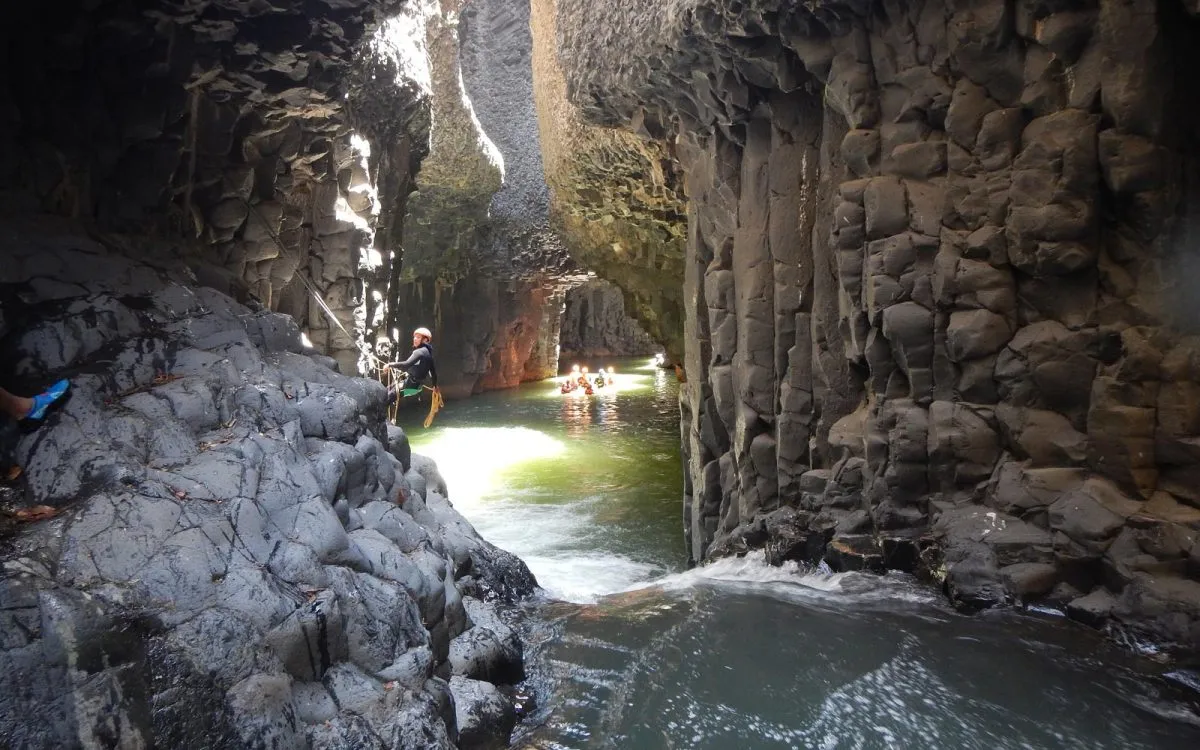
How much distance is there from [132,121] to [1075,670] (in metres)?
7.83

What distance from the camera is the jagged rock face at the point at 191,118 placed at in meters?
5.46

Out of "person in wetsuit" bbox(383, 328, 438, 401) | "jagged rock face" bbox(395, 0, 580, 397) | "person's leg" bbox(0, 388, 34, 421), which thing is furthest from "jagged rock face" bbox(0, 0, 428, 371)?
"jagged rock face" bbox(395, 0, 580, 397)

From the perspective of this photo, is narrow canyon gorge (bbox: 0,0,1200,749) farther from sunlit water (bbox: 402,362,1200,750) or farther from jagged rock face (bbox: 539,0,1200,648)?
sunlit water (bbox: 402,362,1200,750)

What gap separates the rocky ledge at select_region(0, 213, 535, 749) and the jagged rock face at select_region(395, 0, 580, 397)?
64.2 feet

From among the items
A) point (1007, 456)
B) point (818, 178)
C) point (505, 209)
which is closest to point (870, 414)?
point (1007, 456)

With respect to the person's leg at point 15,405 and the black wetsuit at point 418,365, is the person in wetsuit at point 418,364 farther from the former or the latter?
the person's leg at point 15,405

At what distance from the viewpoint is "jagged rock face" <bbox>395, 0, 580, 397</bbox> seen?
2589cm

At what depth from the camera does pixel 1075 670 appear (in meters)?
5.07

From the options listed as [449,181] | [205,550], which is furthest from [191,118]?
[449,181]

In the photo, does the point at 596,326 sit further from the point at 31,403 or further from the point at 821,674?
the point at 31,403

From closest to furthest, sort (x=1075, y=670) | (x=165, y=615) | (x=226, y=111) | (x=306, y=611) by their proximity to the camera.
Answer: (x=165, y=615) → (x=306, y=611) → (x=1075, y=670) → (x=226, y=111)

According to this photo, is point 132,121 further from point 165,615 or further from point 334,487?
point 165,615

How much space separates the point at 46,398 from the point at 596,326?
45.1 m

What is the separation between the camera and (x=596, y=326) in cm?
4931
